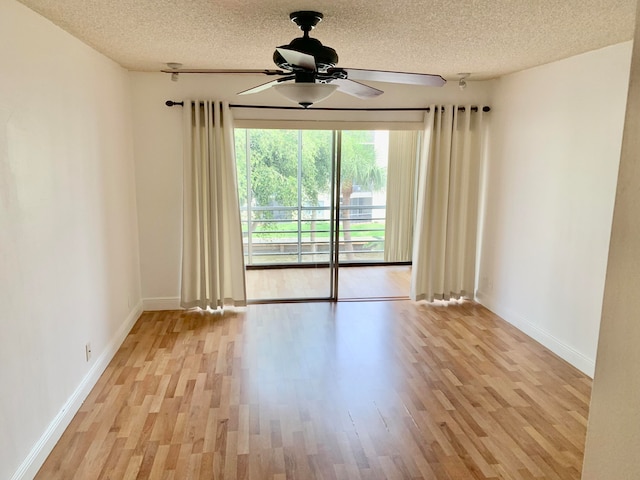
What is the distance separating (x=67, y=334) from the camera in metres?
3.01

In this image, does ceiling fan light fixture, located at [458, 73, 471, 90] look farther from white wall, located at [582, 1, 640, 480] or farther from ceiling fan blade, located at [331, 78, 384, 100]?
white wall, located at [582, 1, 640, 480]

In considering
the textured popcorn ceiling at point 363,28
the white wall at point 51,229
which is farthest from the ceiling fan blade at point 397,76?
the white wall at point 51,229

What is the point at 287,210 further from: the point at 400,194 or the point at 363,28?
the point at 363,28

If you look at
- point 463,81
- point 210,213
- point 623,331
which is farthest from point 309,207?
point 623,331

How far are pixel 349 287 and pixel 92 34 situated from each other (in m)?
4.05

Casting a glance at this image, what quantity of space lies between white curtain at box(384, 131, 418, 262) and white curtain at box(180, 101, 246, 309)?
2.60m

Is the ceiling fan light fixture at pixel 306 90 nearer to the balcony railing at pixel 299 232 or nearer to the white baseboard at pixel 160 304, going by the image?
the balcony railing at pixel 299 232

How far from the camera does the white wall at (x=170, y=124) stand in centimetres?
473

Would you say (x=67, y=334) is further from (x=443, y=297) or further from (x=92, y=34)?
(x=443, y=297)

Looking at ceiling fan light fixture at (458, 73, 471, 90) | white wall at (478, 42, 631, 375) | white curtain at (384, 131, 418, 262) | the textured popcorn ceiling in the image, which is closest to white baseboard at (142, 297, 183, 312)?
the textured popcorn ceiling

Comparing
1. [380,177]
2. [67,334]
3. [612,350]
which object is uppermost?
[380,177]

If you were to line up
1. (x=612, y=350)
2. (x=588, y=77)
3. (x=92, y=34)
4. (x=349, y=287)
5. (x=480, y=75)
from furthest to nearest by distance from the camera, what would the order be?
(x=349, y=287)
(x=480, y=75)
(x=588, y=77)
(x=92, y=34)
(x=612, y=350)

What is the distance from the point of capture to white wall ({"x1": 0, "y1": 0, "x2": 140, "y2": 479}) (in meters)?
2.27

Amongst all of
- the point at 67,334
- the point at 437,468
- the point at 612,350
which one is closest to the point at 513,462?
the point at 437,468
